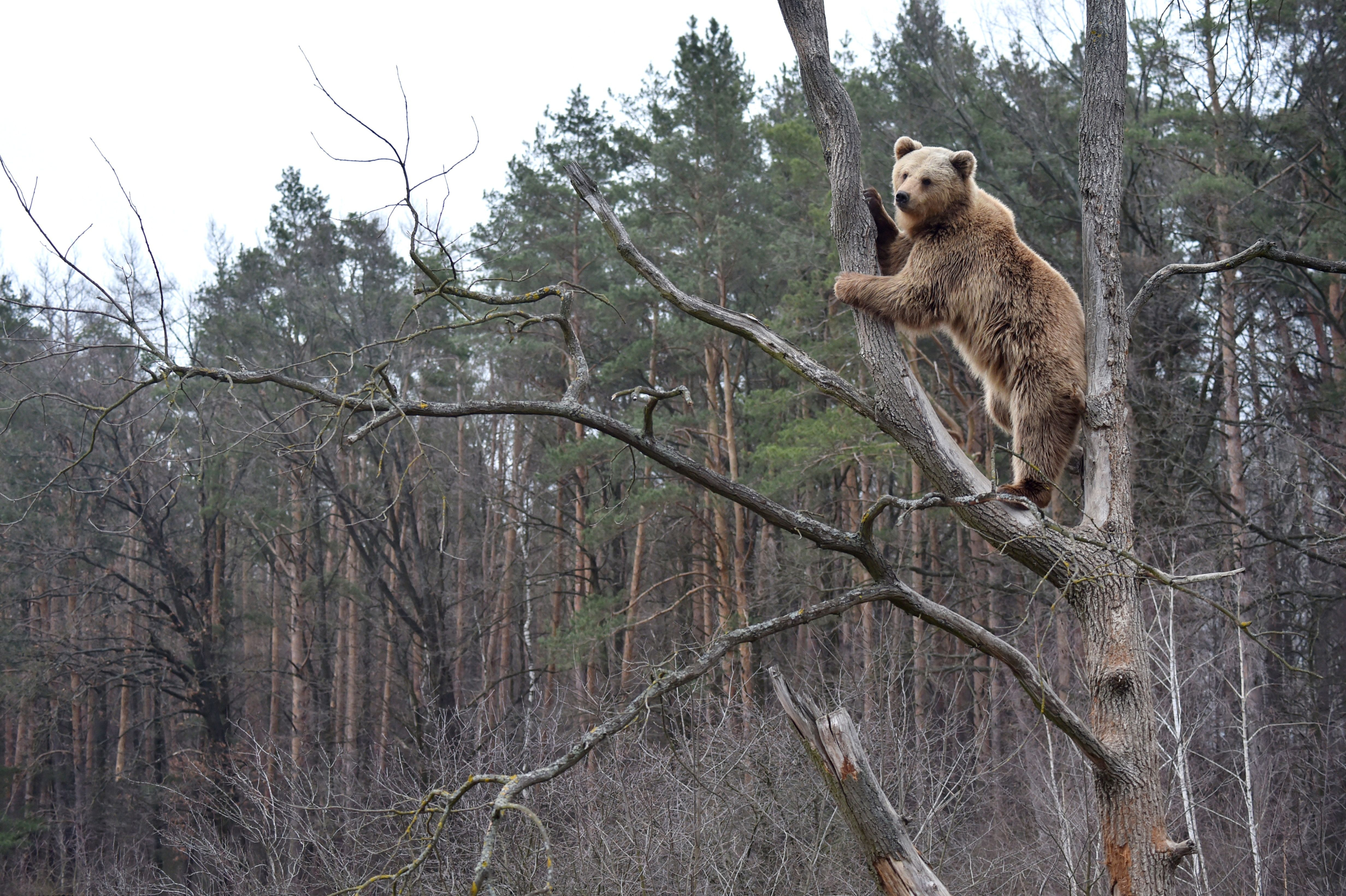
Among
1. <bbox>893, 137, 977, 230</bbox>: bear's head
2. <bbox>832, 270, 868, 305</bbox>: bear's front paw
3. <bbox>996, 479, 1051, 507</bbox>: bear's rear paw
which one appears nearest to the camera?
<bbox>996, 479, 1051, 507</bbox>: bear's rear paw

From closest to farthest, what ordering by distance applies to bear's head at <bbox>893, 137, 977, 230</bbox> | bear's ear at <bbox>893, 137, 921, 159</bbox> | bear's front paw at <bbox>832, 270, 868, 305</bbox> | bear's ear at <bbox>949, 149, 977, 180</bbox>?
1. bear's front paw at <bbox>832, 270, 868, 305</bbox>
2. bear's head at <bbox>893, 137, 977, 230</bbox>
3. bear's ear at <bbox>949, 149, 977, 180</bbox>
4. bear's ear at <bbox>893, 137, 921, 159</bbox>

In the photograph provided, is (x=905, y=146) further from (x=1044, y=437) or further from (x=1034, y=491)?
(x=1034, y=491)

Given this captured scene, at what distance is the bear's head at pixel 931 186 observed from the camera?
4574 millimetres

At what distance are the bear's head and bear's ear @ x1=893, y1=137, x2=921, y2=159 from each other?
0.26 meters

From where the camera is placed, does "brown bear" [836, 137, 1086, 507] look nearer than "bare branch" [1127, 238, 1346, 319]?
No

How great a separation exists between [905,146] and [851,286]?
4.95 feet

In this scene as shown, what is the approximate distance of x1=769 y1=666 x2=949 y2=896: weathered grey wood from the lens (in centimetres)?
342

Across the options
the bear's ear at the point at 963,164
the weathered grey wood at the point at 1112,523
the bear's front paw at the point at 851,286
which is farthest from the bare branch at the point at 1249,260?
the bear's ear at the point at 963,164

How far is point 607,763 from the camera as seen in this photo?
997cm

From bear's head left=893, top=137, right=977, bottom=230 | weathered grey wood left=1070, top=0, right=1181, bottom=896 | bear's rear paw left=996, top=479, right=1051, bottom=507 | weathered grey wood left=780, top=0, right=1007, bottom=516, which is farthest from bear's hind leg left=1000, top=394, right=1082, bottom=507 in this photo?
bear's head left=893, top=137, right=977, bottom=230

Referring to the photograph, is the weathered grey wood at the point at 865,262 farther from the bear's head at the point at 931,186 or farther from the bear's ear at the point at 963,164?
the bear's ear at the point at 963,164

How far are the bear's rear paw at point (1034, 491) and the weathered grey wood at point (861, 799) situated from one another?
1.16 m

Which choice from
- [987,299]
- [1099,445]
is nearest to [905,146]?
[987,299]

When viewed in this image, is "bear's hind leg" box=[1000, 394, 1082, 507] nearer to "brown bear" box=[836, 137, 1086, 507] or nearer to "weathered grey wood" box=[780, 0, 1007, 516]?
"brown bear" box=[836, 137, 1086, 507]
